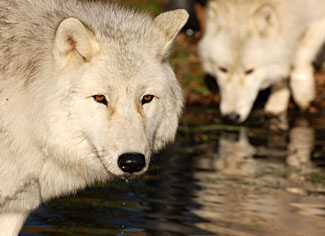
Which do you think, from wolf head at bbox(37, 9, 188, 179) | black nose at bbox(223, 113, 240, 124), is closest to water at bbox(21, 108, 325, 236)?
black nose at bbox(223, 113, 240, 124)

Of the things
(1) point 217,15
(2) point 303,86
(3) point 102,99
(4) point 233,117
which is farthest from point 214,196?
(1) point 217,15

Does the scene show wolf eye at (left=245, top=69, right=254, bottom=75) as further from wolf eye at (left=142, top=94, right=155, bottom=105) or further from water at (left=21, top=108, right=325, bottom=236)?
wolf eye at (left=142, top=94, right=155, bottom=105)

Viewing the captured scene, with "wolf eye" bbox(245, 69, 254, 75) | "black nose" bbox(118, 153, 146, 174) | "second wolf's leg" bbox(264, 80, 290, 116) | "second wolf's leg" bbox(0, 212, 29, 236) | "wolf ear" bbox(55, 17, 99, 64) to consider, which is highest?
"wolf eye" bbox(245, 69, 254, 75)

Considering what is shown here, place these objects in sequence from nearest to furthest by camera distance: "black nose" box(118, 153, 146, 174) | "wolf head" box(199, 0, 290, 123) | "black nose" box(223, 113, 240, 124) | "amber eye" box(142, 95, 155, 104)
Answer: "black nose" box(118, 153, 146, 174), "amber eye" box(142, 95, 155, 104), "black nose" box(223, 113, 240, 124), "wolf head" box(199, 0, 290, 123)

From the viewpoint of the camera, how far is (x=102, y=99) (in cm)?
448

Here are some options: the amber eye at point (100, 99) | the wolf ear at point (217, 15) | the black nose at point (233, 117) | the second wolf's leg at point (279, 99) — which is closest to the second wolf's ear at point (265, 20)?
the wolf ear at point (217, 15)

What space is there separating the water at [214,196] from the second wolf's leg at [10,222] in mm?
614

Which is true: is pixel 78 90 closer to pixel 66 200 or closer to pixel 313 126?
pixel 66 200

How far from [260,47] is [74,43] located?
5351 millimetres

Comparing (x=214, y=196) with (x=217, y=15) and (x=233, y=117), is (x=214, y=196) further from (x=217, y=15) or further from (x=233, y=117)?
(x=217, y=15)

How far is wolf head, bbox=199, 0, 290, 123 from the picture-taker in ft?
31.0

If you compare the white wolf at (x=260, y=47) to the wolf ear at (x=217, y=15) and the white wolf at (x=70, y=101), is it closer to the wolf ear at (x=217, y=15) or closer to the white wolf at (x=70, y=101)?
the wolf ear at (x=217, y=15)

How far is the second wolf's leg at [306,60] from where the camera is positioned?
32.1 feet

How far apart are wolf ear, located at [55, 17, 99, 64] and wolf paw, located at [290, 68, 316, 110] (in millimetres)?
5786
